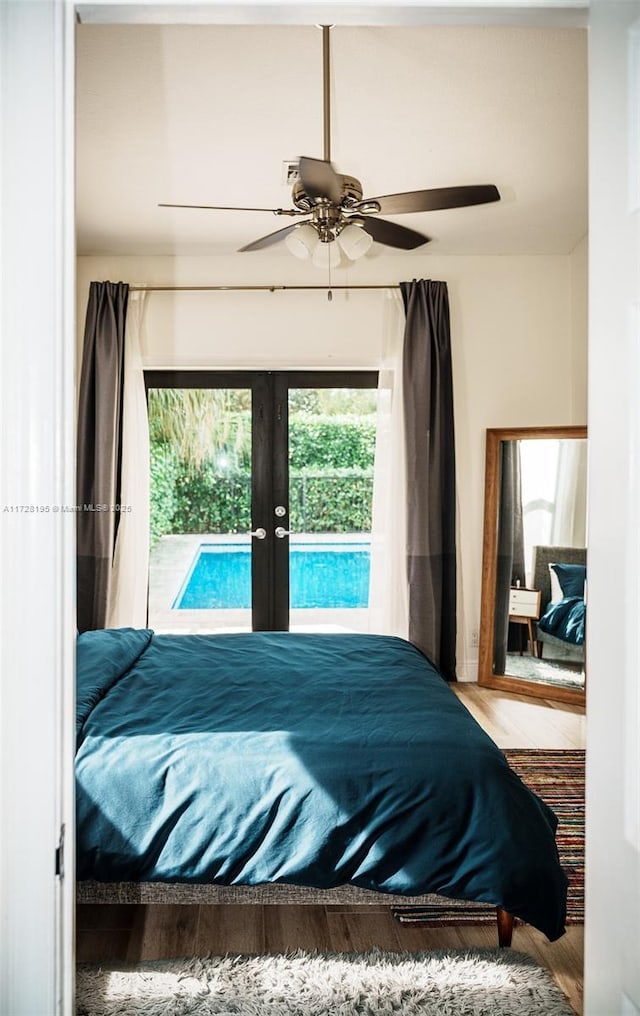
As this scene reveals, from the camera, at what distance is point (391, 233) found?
304 cm

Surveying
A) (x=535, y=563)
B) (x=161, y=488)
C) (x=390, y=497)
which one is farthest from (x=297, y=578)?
(x=535, y=563)

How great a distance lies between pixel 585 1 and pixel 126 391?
391 centimetres

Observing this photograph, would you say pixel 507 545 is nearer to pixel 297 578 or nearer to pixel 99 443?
pixel 297 578

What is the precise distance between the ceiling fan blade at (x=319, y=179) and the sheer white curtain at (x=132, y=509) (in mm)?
2480

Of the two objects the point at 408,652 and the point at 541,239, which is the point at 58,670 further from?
the point at 541,239

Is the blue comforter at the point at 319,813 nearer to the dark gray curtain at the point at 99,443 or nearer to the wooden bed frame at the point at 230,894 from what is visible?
the wooden bed frame at the point at 230,894

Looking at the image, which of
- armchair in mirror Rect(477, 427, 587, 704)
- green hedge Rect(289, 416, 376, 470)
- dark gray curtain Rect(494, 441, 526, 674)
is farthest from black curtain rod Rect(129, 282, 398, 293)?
dark gray curtain Rect(494, 441, 526, 674)

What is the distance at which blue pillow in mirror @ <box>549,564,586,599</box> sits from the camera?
174 inches

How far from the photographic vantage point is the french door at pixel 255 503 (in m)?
4.90

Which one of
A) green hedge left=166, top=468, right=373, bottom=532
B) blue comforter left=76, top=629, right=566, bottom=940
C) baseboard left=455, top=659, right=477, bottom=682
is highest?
green hedge left=166, top=468, right=373, bottom=532

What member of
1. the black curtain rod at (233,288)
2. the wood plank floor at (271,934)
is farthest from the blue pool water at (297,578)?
the wood plank floor at (271,934)

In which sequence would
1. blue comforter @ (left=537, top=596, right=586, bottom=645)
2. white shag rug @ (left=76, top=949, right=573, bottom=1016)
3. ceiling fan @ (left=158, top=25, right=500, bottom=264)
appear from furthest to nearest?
blue comforter @ (left=537, top=596, right=586, bottom=645) < ceiling fan @ (left=158, top=25, right=500, bottom=264) < white shag rug @ (left=76, top=949, right=573, bottom=1016)

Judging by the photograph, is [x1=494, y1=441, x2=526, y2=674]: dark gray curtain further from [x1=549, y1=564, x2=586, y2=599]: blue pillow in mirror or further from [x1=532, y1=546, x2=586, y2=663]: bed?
[x1=549, y1=564, x2=586, y2=599]: blue pillow in mirror

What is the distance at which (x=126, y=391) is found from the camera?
467 cm
